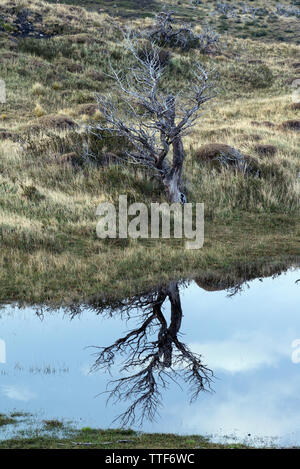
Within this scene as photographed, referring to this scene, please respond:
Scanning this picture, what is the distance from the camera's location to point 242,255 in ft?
40.0

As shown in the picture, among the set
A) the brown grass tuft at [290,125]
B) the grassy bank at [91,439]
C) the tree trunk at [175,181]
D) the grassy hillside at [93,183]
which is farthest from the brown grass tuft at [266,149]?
the grassy bank at [91,439]

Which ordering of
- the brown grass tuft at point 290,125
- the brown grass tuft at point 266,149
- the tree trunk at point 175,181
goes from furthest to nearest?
the brown grass tuft at point 290,125 → the brown grass tuft at point 266,149 → the tree trunk at point 175,181

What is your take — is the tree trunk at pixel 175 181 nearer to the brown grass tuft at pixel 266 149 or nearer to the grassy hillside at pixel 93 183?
the grassy hillside at pixel 93 183

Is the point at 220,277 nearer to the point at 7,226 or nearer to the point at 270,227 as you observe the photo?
the point at 270,227

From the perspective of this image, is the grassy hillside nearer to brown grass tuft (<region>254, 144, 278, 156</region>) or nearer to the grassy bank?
brown grass tuft (<region>254, 144, 278, 156</region>)

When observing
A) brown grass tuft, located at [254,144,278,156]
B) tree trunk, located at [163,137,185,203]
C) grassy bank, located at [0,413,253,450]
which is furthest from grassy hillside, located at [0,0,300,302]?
grassy bank, located at [0,413,253,450]

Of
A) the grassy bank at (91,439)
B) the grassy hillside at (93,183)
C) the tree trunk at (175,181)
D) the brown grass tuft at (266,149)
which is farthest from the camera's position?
the brown grass tuft at (266,149)

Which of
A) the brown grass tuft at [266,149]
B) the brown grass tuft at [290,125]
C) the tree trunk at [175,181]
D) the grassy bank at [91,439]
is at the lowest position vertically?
the grassy bank at [91,439]

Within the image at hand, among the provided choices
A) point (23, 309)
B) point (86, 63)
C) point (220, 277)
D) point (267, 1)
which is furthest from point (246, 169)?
point (267, 1)

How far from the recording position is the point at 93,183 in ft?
50.1

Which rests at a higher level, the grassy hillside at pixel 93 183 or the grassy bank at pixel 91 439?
the grassy hillside at pixel 93 183

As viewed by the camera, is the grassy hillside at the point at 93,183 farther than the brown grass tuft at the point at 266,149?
No

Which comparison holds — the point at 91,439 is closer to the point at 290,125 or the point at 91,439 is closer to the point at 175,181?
the point at 175,181

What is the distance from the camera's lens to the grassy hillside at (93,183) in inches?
433
